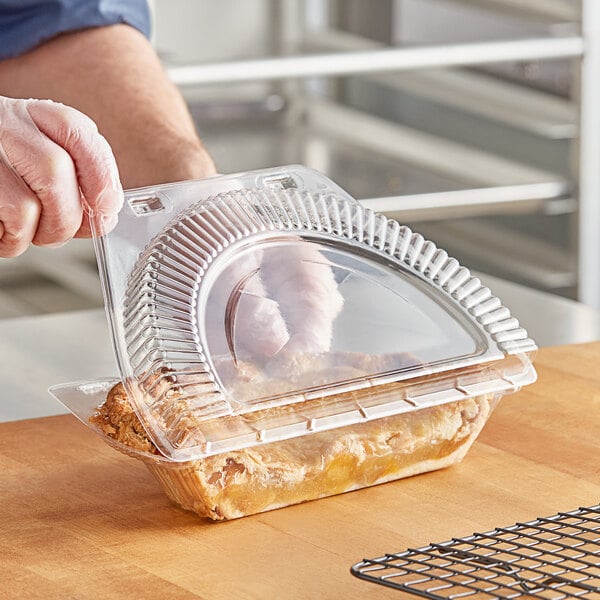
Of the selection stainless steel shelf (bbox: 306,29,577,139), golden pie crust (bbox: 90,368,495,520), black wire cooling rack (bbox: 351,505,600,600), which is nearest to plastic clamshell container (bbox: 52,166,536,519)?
golden pie crust (bbox: 90,368,495,520)

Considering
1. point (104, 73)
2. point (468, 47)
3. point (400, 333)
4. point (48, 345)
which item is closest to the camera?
point (400, 333)

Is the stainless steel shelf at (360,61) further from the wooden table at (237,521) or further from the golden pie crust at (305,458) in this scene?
the golden pie crust at (305,458)

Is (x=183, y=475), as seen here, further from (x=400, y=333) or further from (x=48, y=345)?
(x=48, y=345)

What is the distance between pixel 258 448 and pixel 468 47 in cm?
158

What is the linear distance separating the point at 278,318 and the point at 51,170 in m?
0.16

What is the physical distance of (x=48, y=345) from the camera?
119cm

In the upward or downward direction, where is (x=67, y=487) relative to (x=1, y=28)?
downward

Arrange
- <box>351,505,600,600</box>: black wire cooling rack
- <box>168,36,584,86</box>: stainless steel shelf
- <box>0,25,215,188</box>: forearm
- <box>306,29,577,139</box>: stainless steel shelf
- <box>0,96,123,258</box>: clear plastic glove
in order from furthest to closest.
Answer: <box>306,29,577,139</box>: stainless steel shelf
<box>168,36,584,86</box>: stainless steel shelf
<box>0,25,215,188</box>: forearm
<box>0,96,123,258</box>: clear plastic glove
<box>351,505,600,600</box>: black wire cooling rack

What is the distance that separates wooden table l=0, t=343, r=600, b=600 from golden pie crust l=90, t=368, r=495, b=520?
10 mm

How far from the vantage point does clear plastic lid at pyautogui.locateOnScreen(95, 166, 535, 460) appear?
0.73 metres

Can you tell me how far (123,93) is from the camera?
4.37ft

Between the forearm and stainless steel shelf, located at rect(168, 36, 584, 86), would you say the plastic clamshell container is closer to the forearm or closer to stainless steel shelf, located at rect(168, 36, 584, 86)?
the forearm

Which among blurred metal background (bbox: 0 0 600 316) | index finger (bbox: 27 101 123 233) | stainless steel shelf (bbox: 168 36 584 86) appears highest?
index finger (bbox: 27 101 123 233)

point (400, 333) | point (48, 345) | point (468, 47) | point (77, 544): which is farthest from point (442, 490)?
point (468, 47)
